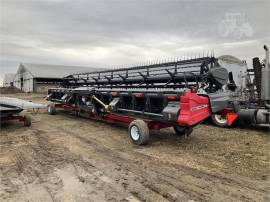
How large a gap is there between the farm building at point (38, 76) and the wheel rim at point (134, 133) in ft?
101

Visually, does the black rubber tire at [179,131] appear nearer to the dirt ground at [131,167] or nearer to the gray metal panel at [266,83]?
the dirt ground at [131,167]

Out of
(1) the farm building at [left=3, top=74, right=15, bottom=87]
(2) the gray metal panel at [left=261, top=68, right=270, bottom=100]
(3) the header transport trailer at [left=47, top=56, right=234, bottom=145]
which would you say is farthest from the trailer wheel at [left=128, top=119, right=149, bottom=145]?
(1) the farm building at [left=3, top=74, right=15, bottom=87]

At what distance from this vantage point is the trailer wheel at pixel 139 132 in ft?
19.9

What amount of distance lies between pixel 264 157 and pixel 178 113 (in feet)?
6.12

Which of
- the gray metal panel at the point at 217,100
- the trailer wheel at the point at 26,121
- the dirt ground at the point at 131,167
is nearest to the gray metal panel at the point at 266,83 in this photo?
the dirt ground at the point at 131,167

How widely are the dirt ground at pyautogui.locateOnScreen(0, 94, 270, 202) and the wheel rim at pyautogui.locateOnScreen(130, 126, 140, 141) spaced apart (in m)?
0.23

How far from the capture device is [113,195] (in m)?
3.58

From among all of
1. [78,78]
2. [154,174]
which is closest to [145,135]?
[154,174]

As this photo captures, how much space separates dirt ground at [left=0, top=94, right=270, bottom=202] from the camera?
3633mm

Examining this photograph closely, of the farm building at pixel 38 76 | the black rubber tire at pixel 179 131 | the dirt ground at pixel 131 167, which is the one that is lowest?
the dirt ground at pixel 131 167

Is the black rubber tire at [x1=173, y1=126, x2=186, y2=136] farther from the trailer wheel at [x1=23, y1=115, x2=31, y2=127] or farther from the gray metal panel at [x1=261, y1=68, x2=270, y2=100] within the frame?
the trailer wheel at [x1=23, y1=115, x2=31, y2=127]

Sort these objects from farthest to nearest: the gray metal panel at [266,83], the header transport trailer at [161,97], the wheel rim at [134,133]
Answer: the gray metal panel at [266,83] → the wheel rim at [134,133] → the header transport trailer at [161,97]

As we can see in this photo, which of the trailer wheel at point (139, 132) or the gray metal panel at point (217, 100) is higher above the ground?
the gray metal panel at point (217, 100)

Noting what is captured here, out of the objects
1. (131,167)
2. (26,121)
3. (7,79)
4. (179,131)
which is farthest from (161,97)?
(7,79)
